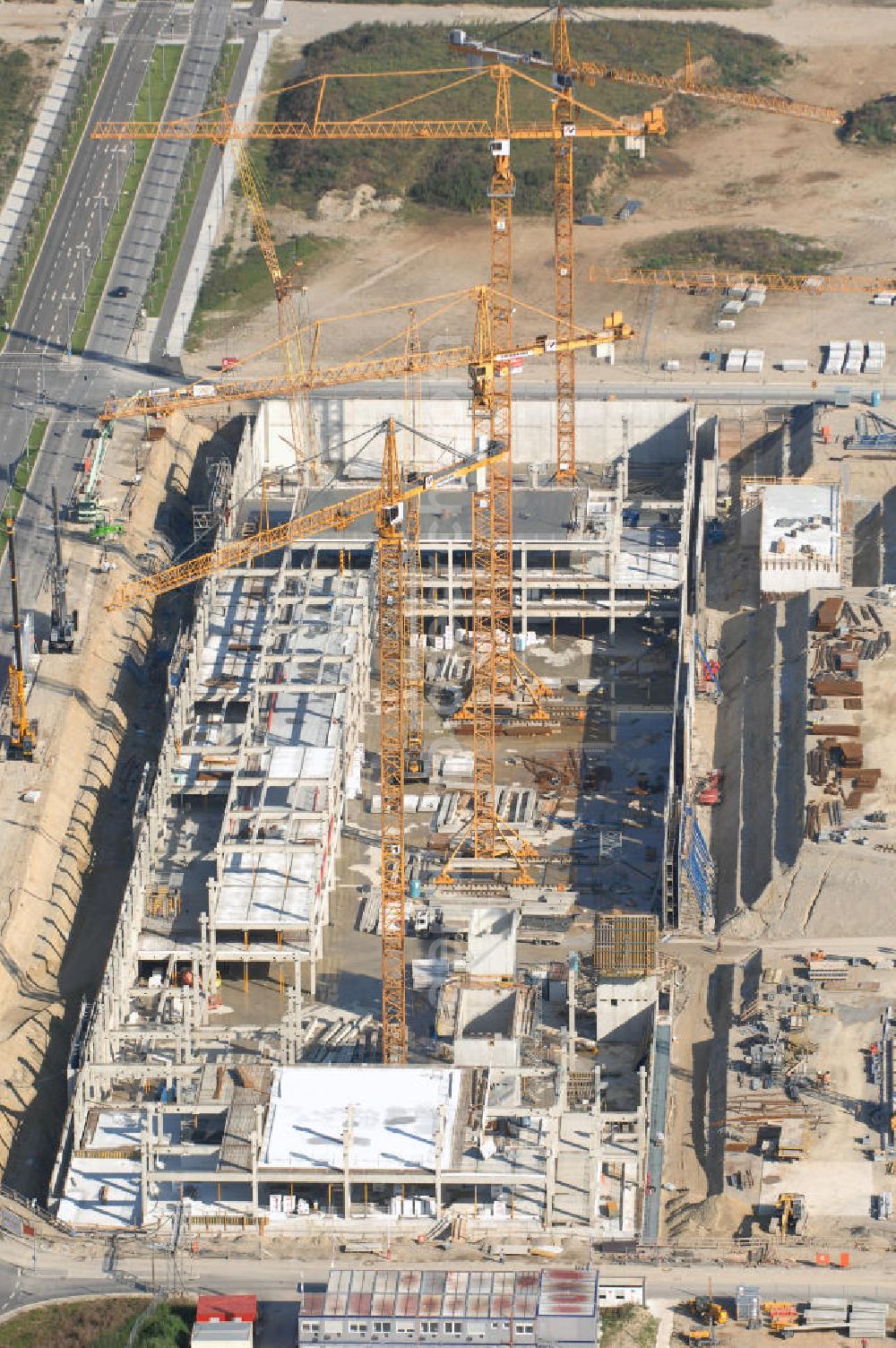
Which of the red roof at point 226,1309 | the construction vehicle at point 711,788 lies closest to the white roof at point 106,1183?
the red roof at point 226,1309

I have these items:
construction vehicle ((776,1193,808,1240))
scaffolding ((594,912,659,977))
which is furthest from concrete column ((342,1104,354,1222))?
construction vehicle ((776,1193,808,1240))

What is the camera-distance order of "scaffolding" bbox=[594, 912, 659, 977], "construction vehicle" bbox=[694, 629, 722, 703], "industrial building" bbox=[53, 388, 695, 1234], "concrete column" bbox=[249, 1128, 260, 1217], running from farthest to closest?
"construction vehicle" bbox=[694, 629, 722, 703] → "scaffolding" bbox=[594, 912, 659, 977] → "industrial building" bbox=[53, 388, 695, 1234] → "concrete column" bbox=[249, 1128, 260, 1217]

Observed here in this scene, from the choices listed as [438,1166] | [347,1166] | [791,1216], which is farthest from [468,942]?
[791,1216]

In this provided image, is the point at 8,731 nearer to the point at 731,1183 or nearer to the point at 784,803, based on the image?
the point at 784,803

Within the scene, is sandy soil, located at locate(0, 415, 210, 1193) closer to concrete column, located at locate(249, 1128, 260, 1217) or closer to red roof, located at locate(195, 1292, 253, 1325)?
concrete column, located at locate(249, 1128, 260, 1217)

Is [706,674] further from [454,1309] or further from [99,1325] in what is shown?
[99,1325]

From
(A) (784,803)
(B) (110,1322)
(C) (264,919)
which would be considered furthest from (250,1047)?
(A) (784,803)

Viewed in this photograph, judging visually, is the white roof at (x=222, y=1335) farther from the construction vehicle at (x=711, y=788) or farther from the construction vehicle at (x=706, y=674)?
the construction vehicle at (x=706, y=674)
